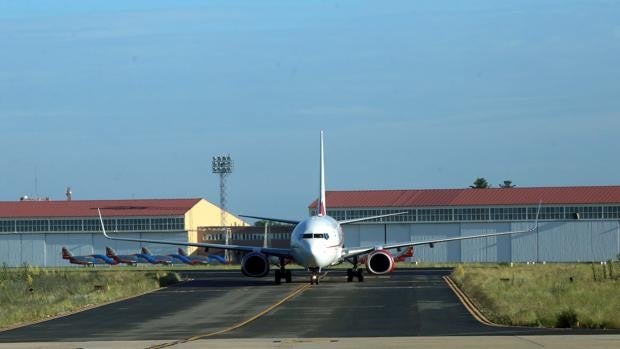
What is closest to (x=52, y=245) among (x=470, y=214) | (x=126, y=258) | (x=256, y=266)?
(x=126, y=258)

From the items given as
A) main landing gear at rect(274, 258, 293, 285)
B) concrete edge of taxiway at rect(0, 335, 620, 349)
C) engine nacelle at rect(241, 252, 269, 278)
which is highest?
engine nacelle at rect(241, 252, 269, 278)

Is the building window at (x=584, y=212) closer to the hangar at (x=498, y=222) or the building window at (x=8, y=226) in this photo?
the hangar at (x=498, y=222)

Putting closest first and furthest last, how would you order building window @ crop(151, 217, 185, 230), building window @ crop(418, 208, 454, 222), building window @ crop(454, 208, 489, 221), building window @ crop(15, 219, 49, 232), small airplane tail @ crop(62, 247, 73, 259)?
1. small airplane tail @ crop(62, 247, 73, 259)
2. building window @ crop(454, 208, 489, 221)
3. building window @ crop(418, 208, 454, 222)
4. building window @ crop(151, 217, 185, 230)
5. building window @ crop(15, 219, 49, 232)

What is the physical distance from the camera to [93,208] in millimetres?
119688

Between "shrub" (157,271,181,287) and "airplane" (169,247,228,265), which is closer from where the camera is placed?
"shrub" (157,271,181,287)

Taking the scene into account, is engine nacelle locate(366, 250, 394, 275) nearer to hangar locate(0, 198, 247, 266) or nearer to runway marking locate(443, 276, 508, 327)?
runway marking locate(443, 276, 508, 327)

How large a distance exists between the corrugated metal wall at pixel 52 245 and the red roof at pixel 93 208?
2.01 meters

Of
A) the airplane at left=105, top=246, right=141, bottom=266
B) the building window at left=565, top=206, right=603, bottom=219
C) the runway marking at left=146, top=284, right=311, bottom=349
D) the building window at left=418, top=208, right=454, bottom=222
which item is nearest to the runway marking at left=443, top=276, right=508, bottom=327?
the runway marking at left=146, top=284, right=311, bottom=349

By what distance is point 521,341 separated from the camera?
27.8m

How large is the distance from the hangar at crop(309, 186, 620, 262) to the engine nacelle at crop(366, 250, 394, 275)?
44507 mm

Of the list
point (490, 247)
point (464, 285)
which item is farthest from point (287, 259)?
point (490, 247)

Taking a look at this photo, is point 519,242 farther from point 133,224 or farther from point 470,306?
point 470,306

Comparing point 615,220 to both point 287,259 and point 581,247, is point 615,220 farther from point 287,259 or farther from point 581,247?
point 287,259

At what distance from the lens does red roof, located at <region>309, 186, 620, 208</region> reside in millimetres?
109062
